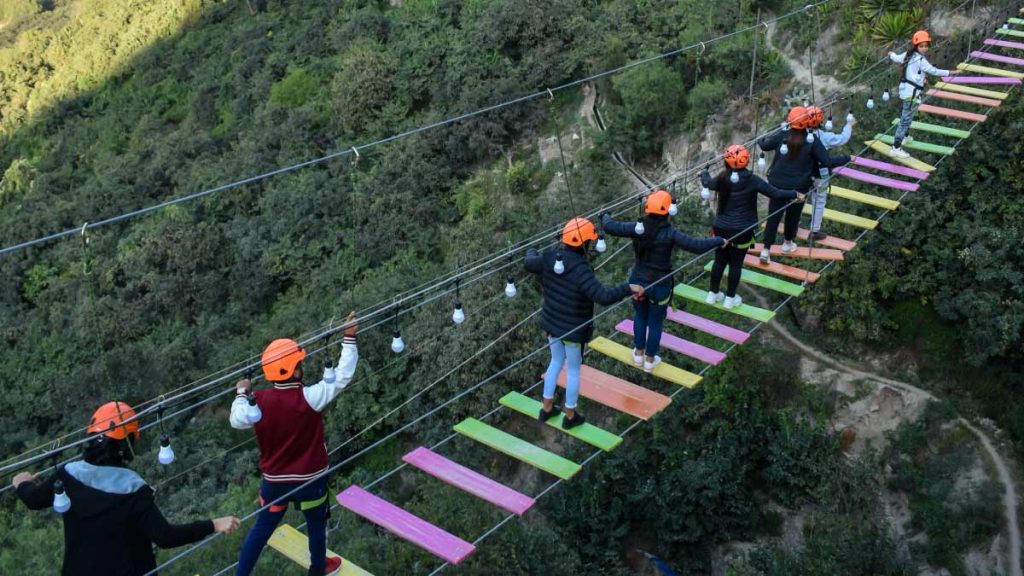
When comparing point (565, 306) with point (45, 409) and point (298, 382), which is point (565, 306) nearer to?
point (298, 382)

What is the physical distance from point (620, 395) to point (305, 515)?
2690mm

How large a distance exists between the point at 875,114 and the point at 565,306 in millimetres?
9398

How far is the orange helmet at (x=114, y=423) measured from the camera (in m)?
4.36

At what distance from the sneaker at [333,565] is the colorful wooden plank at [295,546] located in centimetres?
2

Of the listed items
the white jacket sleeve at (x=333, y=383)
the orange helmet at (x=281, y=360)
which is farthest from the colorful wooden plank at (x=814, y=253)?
the orange helmet at (x=281, y=360)

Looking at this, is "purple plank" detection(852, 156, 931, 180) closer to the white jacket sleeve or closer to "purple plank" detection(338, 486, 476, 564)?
"purple plank" detection(338, 486, 476, 564)

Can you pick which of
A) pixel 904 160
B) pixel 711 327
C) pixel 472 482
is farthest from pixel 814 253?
pixel 472 482

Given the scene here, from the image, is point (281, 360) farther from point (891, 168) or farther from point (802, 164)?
point (891, 168)

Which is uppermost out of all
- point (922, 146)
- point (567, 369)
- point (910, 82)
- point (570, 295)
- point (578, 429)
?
point (910, 82)

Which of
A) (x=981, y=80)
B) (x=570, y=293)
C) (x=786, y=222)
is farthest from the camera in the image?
(x=981, y=80)

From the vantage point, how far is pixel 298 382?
485cm

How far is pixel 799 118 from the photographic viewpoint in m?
8.05

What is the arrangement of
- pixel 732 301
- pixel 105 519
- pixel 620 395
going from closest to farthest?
pixel 105 519
pixel 620 395
pixel 732 301

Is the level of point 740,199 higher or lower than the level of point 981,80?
higher
